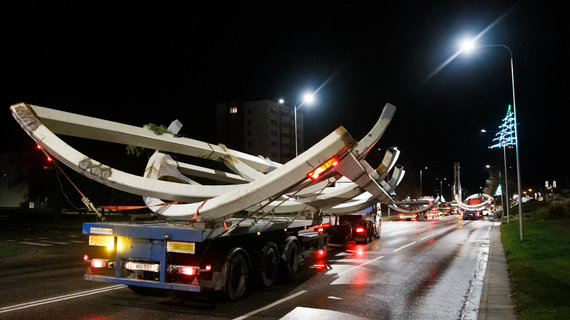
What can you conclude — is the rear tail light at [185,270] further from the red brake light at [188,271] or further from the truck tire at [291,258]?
the truck tire at [291,258]

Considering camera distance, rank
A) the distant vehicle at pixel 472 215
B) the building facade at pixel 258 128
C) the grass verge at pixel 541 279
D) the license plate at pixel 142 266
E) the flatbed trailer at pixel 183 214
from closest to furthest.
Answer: the flatbed trailer at pixel 183 214 < the grass verge at pixel 541 279 < the license plate at pixel 142 266 < the distant vehicle at pixel 472 215 < the building facade at pixel 258 128

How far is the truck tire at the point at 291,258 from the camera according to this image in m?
10.9

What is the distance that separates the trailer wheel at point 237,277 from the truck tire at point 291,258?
6.38 feet

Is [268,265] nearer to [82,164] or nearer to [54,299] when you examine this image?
[54,299]

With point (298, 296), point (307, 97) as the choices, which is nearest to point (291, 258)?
point (298, 296)

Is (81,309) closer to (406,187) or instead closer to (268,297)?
(268,297)

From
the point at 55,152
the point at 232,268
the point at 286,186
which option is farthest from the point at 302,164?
the point at 55,152

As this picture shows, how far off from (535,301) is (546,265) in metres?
5.16

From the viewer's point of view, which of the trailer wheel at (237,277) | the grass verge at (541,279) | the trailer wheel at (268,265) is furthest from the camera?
the trailer wheel at (268,265)

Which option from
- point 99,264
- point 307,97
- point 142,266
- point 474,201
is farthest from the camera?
point 474,201

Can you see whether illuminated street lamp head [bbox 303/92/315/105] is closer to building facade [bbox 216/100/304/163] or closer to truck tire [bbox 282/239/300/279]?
truck tire [bbox 282/239/300/279]

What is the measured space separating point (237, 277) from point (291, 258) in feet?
8.78

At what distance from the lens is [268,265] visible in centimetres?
1018

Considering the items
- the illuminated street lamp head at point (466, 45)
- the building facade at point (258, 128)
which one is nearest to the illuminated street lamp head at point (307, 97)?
the illuminated street lamp head at point (466, 45)
